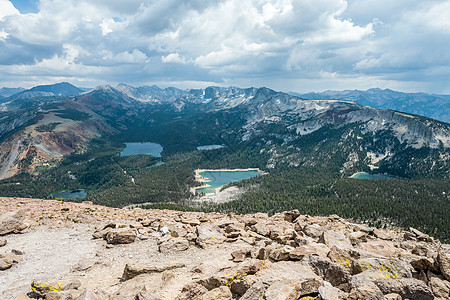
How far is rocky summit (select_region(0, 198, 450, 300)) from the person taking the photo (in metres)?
13.7

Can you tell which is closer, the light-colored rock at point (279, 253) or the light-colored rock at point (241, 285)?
the light-colored rock at point (241, 285)

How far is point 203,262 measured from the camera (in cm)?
2058

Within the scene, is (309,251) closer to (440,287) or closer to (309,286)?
(309,286)

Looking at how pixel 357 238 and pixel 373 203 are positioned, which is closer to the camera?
pixel 357 238

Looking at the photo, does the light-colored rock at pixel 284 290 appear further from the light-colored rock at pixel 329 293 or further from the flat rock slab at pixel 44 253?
the flat rock slab at pixel 44 253

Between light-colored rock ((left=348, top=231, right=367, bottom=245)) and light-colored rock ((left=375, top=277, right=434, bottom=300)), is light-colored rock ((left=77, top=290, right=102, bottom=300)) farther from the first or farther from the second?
light-colored rock ((left=348, top=231, right=367, bottom=245))

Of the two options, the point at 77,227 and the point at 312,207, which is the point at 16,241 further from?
the point at 312,207

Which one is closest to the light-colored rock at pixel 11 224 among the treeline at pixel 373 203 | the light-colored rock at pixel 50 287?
the light-colored rock at pixel 50 287

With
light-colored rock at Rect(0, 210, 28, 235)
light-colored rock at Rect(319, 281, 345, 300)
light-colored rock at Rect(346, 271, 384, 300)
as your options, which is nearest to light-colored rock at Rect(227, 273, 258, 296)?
light-colored rock at Rect(319, 281, 345, 300)

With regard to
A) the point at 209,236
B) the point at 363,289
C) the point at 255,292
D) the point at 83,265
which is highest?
the point at 363,289

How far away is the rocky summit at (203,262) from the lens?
45.0 feet

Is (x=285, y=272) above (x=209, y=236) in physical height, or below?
above

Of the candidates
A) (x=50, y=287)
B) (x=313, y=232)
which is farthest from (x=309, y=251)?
(x=50, y=287)

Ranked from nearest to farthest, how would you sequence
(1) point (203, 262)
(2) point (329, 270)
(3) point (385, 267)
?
1. (3) point (385, 267)
2. (2) point (329, 270)
3. (1) point (203, 262)
